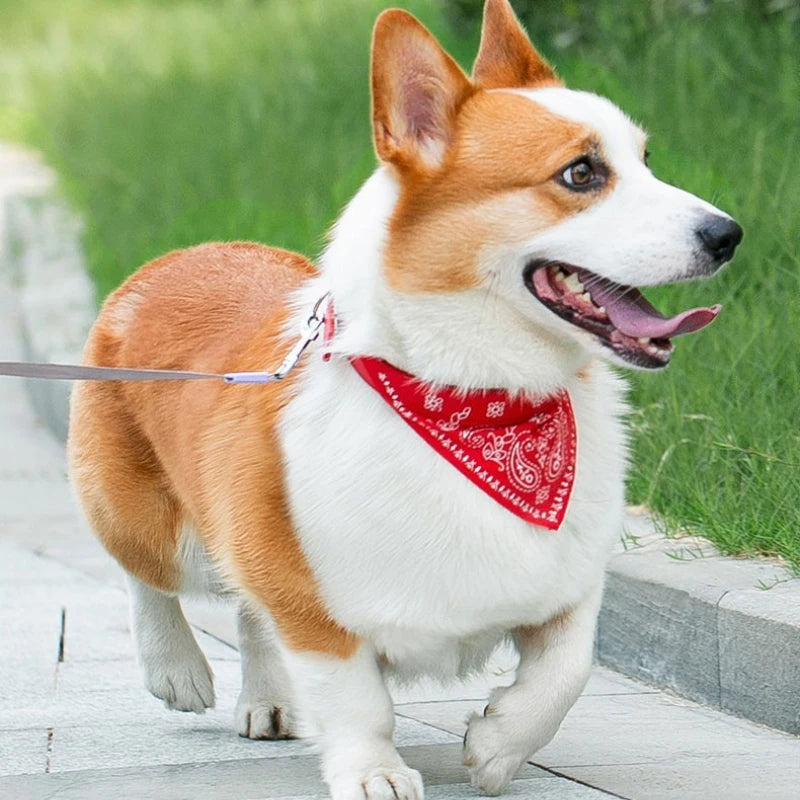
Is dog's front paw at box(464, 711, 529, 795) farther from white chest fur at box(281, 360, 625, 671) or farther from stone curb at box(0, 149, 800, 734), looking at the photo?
stone curb at box(0, 149, 800, 734)

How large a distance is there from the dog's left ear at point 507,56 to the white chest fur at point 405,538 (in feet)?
2.44

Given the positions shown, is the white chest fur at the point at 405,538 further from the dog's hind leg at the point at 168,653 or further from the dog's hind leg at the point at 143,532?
the dog's hind leg at the point at 168,653

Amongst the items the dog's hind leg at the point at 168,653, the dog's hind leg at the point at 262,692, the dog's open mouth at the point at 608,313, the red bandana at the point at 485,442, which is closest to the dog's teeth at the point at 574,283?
the dog's open mouth at the point at 608,313

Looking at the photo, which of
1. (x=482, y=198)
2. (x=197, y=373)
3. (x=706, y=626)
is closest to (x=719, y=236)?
(x=482, y=198)

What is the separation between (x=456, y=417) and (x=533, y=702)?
1.81ft

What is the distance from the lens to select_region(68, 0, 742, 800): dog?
340 centimetres

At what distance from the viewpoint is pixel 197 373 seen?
386 cm

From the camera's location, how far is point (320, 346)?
11.8 feet

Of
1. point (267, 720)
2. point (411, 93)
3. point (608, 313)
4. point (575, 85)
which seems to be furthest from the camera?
point (575, 85)

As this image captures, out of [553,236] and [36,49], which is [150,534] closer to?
[553,236]

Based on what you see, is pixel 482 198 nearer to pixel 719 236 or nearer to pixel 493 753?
pixel 719 236

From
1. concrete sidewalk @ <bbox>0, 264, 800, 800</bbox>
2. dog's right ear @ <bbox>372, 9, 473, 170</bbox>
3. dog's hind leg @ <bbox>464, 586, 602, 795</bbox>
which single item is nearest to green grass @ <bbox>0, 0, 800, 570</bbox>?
concrete sidewalk @ <bbox>0, 264, 800, 800</bbox>

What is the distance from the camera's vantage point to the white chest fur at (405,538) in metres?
3.40

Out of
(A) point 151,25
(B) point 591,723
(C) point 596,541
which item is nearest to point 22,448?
(B) point 591,723
